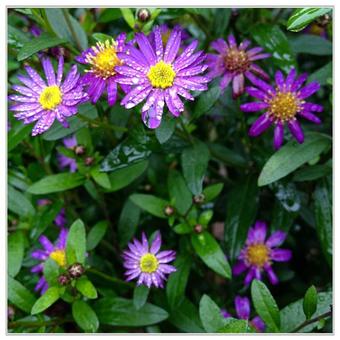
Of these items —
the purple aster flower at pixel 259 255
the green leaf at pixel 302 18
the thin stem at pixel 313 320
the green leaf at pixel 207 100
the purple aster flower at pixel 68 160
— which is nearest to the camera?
the green leaf at pixel 302 18

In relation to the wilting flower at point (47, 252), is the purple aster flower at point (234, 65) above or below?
above

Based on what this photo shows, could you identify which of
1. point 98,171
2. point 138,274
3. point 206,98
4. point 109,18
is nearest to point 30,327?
point 138,274

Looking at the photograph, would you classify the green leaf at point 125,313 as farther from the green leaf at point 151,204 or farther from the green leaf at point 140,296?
the green leaf at point 151,204

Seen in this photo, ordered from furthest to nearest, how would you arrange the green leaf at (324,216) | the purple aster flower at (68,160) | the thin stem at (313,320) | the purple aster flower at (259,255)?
the purple aster flower at (68,160)
the purple aster flower at (259,255)
the green leaf at (324,216)
the thin stem at (313,320)

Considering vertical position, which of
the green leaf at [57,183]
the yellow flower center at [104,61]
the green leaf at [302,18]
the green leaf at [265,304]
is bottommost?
the green leaf at [265,304]

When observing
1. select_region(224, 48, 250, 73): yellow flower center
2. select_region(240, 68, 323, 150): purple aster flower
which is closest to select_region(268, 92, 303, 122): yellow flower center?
select_region(240, 68, 323, 150): purple aster flower

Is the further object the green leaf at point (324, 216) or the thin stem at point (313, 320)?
the green leaf at point (324, 216)

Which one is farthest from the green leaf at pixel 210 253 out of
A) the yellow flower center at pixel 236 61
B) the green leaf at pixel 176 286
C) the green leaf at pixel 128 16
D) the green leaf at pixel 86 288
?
the green leaf at pixel 128 16
